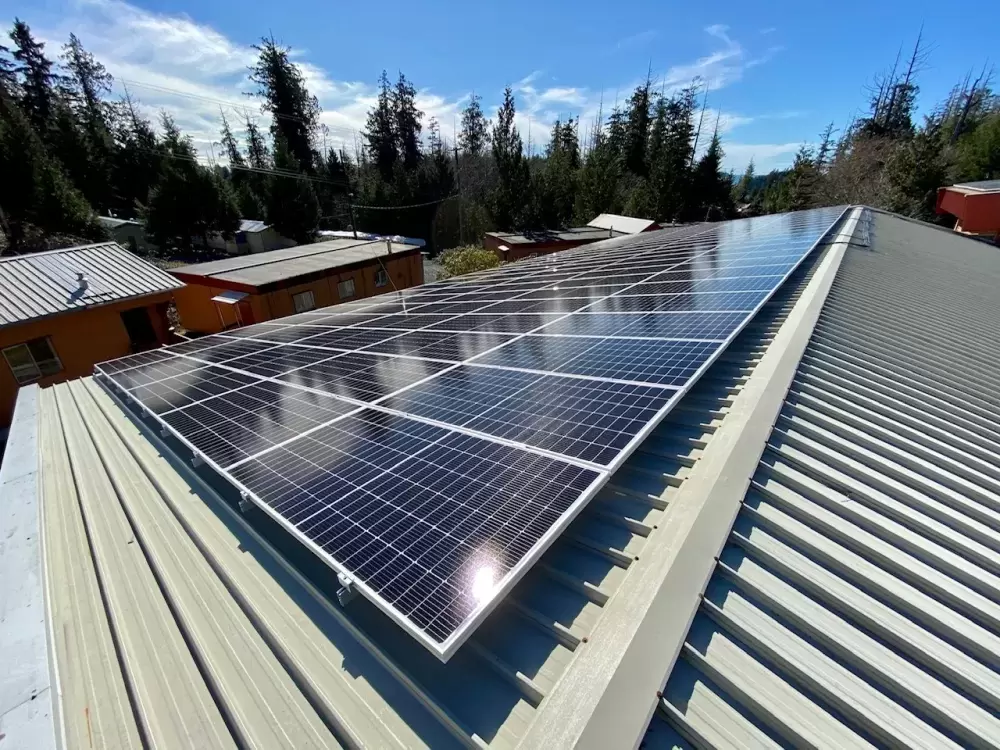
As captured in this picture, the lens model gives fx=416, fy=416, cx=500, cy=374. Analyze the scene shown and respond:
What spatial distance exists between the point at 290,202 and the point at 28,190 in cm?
2044

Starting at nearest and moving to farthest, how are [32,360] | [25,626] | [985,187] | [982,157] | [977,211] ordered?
1. [25,626]
2. [32,360]
3. [985,187]
4. [977,211]
5. [982,157]

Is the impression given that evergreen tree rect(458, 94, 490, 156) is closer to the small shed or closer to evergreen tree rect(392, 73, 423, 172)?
evergreen tree rect(392, 73, 423, 172)

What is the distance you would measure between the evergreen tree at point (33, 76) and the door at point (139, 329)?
184ft

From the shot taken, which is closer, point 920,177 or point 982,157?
point 920,177

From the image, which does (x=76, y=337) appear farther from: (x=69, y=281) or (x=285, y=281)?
(x=285, y=281)

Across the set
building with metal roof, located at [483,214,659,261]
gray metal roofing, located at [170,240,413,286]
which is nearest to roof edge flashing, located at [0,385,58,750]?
gray metal roofing, located at [170,240,413,286]

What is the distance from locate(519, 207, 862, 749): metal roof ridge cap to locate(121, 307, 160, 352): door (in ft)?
74.4

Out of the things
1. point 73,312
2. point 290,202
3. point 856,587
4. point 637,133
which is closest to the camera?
point 856,587

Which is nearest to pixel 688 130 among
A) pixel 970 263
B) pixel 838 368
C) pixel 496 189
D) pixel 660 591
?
pixel 496 189

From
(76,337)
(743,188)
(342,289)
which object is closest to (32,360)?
(76,337)

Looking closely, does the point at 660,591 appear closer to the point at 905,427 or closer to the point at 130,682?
the point at 130,682

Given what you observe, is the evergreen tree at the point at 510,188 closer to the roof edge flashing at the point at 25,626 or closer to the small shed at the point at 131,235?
the small shed at the point at 131,235

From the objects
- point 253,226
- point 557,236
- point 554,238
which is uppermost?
point 253,226

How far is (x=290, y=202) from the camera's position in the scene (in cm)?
4753
